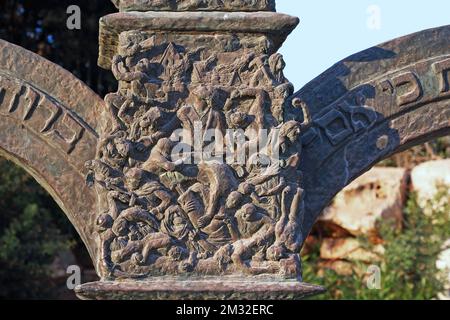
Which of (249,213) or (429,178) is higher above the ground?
(429,178)

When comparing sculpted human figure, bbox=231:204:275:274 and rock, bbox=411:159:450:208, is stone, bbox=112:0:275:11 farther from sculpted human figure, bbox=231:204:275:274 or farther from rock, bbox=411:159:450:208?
rock, bbox=411:159:450:208

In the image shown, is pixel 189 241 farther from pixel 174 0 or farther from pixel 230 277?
→ pixel 174 0

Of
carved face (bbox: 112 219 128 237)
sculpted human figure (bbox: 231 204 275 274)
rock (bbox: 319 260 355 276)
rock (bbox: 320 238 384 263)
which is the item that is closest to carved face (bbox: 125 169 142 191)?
carved face (bbox: 112 219 128 237)

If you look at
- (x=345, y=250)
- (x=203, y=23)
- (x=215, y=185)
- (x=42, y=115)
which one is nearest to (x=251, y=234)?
(x=215, y=185)

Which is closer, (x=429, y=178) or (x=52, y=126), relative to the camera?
(x=52, y=126)

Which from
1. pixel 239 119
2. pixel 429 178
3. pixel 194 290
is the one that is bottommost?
pixel 194 290

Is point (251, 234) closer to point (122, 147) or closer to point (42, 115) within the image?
point (122, 147)

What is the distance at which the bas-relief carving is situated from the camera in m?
3.38

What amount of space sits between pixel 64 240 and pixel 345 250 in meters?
2.55

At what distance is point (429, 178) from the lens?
30.8 ft

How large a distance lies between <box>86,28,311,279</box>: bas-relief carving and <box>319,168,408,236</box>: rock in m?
5.86

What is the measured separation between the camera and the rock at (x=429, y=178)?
30.4ft

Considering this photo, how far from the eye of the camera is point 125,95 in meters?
3.45
